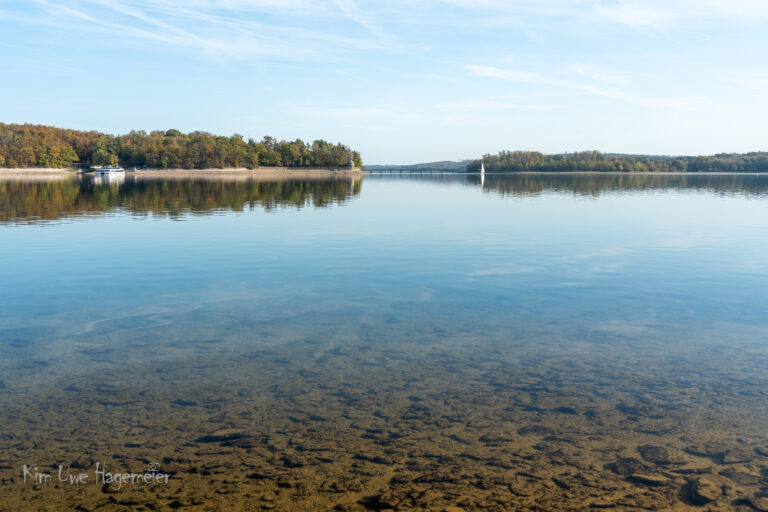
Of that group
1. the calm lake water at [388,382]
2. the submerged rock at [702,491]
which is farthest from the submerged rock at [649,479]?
the submerged rock at [702,491]

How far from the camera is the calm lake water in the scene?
6777mm

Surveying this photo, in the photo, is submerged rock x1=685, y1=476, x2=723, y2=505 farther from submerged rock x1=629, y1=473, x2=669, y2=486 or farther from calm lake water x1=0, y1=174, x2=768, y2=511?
submerged rock x1=629, y1=473, x2=669, y2=486

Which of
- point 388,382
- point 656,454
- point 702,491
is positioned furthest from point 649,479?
point 388,382

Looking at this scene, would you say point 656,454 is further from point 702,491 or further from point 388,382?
point 388,382

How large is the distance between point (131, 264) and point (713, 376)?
2061cm

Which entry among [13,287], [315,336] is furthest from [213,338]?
[13,287]

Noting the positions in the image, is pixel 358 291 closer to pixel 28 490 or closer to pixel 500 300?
pixel 500 300

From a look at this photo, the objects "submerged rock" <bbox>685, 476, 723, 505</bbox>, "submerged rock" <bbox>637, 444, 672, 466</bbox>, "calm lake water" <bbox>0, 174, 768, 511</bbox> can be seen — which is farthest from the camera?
"submerged rock" <bbox>637, 444, 672, 466</bbox>

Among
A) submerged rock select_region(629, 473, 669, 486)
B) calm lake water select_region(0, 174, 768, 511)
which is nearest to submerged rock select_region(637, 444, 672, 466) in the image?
calm lake water select_region(0, 174, 768, 511)

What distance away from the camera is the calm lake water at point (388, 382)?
22.2ft

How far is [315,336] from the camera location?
498 inches

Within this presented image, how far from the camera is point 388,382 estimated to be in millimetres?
9859

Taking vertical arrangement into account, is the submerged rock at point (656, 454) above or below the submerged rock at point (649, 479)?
above

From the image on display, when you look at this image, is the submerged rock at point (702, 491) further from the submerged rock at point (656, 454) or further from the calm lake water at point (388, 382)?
the submerged rock at point (656, 454)
